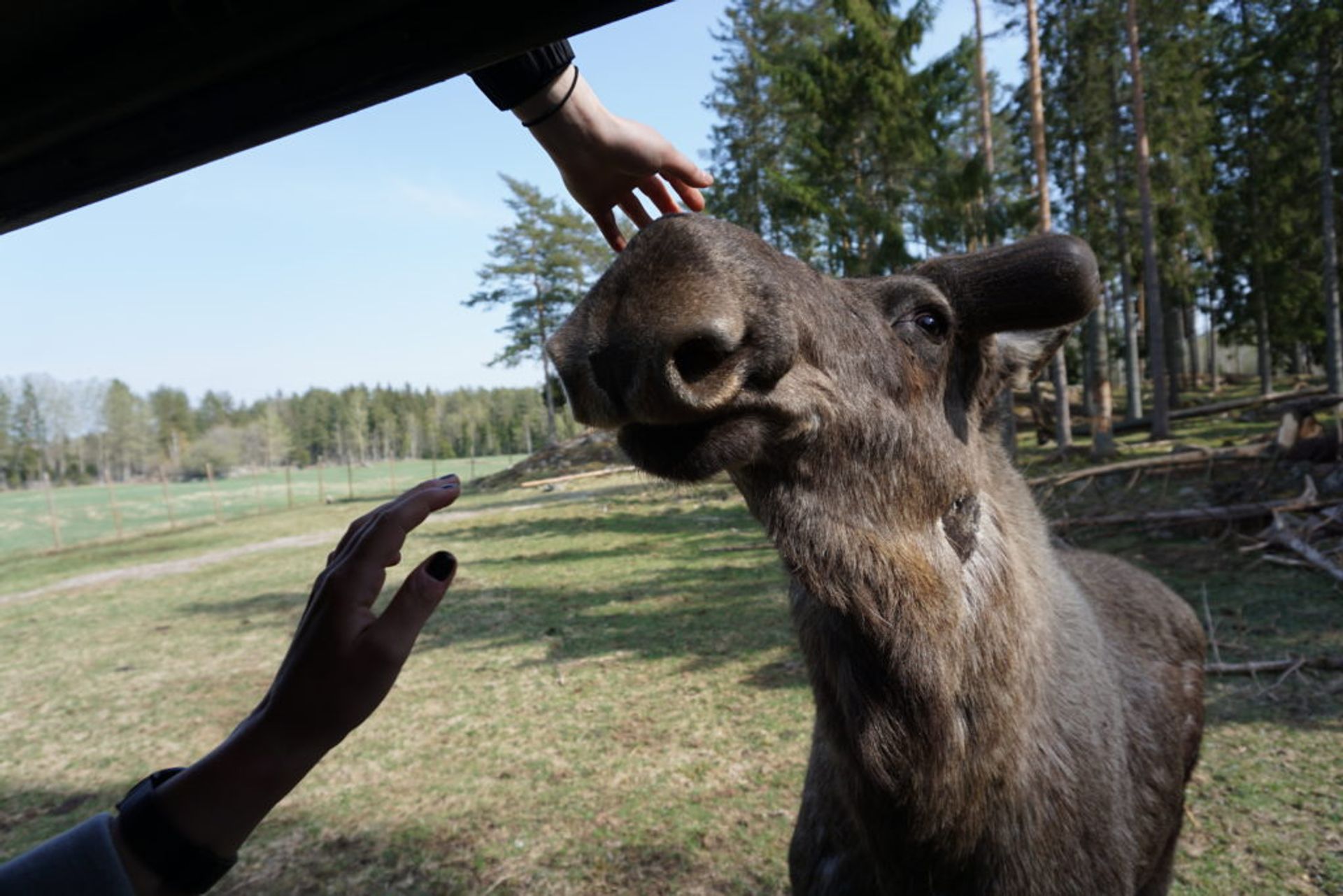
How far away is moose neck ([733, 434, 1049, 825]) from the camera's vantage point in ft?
6.50

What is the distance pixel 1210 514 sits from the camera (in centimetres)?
977

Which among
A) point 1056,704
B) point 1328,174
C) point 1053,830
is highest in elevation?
point 1328,174

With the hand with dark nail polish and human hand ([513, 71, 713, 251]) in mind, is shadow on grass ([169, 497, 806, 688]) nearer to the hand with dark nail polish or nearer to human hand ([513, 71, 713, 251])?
human hand ([513, 71, 713, 251])

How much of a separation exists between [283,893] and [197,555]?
18438mm

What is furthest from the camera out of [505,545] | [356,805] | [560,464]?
[560,464]

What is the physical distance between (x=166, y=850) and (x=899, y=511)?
1.75 meters

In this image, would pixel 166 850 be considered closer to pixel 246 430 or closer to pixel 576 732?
pixel 576 732

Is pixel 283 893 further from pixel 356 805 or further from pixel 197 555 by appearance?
pixel 197 555

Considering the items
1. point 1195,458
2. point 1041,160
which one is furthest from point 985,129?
point 1195,458

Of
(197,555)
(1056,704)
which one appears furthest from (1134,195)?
(197,555)

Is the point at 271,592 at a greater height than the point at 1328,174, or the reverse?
the point at 1328,174

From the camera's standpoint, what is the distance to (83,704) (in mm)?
7930

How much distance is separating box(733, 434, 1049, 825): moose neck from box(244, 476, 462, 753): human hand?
1013 mm

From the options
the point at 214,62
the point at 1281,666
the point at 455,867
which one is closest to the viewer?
the point at 214,62
